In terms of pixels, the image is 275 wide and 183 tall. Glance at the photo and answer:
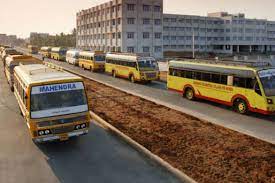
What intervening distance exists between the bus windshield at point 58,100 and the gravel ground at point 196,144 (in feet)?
10.4

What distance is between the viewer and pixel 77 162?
11.4 meters

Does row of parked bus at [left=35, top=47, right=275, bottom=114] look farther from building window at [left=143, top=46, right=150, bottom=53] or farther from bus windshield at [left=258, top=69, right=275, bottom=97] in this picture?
building window at [left=143, top=46, right=150, bottom=53]

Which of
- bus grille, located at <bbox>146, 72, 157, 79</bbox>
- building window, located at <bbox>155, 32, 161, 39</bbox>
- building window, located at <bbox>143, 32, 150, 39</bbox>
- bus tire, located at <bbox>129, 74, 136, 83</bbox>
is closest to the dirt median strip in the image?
bus grille, located at <bbox>146, 72, 157, 79</bbox>

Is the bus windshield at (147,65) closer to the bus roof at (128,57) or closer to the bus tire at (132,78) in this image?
the bus roof at (128,57)

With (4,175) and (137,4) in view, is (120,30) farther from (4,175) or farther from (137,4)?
(4,175)

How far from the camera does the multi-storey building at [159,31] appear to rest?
8000 centimetres

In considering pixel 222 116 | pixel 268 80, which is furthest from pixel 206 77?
pixel 268 80

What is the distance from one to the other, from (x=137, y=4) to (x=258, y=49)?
74.1 meters

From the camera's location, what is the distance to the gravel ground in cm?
1022

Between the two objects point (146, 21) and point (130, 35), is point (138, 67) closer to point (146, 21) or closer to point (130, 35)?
point (130, 35)

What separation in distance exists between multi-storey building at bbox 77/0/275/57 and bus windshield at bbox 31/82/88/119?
4628 cm

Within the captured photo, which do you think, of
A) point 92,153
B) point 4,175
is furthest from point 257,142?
point 4,175

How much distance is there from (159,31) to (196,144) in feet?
241

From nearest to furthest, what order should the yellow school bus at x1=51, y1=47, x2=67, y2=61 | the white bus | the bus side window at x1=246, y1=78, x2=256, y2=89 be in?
the bus side window at x1=246, y1=78, x2=256, y2=89, the white bus, the yellow school bus at x1=51, y1=47, x2=67, y2=61
